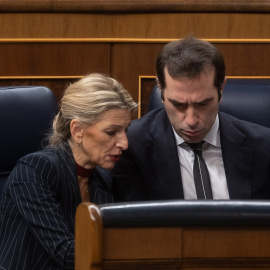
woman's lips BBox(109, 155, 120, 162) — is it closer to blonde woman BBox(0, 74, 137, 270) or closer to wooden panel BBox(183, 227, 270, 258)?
blonde woman BBox(0, 74, 137, 270)

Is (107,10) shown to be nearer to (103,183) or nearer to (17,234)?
(103,183)

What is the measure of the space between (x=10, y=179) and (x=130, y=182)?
0.71 feet

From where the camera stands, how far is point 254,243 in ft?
2.00

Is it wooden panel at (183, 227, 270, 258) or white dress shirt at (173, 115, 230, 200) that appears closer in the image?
wooden panel at (183, 227, 270, 258)

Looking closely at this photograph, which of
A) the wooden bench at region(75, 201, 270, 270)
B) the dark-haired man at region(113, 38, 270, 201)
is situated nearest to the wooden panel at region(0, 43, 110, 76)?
the dark-haired man at region(113, 38, 270, 201)

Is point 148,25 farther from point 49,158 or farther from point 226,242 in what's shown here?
point 226,242

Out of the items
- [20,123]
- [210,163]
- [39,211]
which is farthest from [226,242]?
[20,123]

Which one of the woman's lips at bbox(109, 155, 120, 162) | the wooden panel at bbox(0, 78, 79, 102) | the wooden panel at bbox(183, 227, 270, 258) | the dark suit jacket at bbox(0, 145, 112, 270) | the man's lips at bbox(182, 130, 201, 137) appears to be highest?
the wooden panel at bbox(183, 227, 270, 258)

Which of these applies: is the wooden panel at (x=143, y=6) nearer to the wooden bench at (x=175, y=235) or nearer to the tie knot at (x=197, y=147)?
the tie knot at (x=197, y=147)

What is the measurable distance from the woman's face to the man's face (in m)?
0.09

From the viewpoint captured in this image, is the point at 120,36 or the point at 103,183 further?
the point at 120,36

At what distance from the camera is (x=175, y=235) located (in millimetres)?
600

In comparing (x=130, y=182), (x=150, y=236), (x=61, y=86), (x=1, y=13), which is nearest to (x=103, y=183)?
(x=130, y=182)

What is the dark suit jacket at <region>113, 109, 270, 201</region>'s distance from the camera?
3.97 feet
